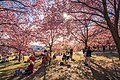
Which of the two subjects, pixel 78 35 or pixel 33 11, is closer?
pixel 33 11

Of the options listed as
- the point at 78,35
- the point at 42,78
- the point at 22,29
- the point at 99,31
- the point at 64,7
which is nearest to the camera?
the point at 22,29

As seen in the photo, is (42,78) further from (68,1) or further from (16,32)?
(68,1)

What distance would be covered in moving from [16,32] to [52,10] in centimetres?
401

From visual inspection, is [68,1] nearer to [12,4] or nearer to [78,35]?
[12,4]

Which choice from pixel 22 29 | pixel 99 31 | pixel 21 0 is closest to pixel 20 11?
pixel 21 0

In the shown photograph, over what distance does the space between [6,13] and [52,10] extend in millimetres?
3954

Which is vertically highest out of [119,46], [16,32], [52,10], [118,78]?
[52,10]

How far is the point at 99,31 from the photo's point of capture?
24.8 metres

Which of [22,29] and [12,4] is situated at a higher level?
[12,4]

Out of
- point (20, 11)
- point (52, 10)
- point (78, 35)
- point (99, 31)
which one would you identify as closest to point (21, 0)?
point (20, 11)

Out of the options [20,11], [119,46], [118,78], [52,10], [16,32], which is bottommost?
[118,78]

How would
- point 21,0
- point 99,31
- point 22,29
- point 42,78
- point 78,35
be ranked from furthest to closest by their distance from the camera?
1. point 78,35
2. point 99,31
3. point 42,78
4. point 22,29
5. point 21,0

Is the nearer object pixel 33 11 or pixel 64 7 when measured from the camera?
pixel 33 11

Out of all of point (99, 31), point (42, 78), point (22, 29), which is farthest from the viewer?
point (99, 31)
